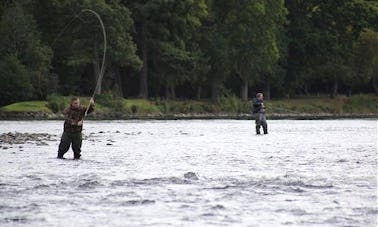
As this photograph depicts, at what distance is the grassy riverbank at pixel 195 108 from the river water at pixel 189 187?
45843 millimetres

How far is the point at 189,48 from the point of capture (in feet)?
322

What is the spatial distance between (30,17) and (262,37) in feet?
93.4

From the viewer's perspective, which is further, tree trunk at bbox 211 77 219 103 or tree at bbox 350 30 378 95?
tree at bbox 350 30 378 95

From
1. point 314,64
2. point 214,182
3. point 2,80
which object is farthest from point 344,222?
point 314,64

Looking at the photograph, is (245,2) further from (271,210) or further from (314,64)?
(271,210)

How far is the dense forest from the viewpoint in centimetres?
8412

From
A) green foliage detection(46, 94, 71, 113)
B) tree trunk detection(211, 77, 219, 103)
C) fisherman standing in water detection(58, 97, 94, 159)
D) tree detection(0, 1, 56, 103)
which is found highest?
tree detection(0, 1, 56, 103)

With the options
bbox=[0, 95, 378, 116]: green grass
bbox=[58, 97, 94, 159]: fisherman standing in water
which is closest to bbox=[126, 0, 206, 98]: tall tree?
bbox=[0, 95, 378, 116]: green grass

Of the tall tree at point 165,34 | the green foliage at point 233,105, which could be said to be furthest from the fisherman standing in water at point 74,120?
the green foliage at point 233,105

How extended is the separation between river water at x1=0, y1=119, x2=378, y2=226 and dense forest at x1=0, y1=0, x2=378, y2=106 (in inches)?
1769

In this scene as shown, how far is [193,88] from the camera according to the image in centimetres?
10600

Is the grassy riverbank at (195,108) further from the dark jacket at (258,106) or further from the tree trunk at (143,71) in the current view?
the dark jacket at (258,106)

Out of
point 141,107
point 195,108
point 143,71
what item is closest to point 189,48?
point 143,71

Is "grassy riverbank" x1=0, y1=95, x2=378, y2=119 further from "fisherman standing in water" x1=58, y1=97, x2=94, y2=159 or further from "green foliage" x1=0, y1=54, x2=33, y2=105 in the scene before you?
"fisherman standing in water" x1=58, y1=97, x2=94, y2=159
